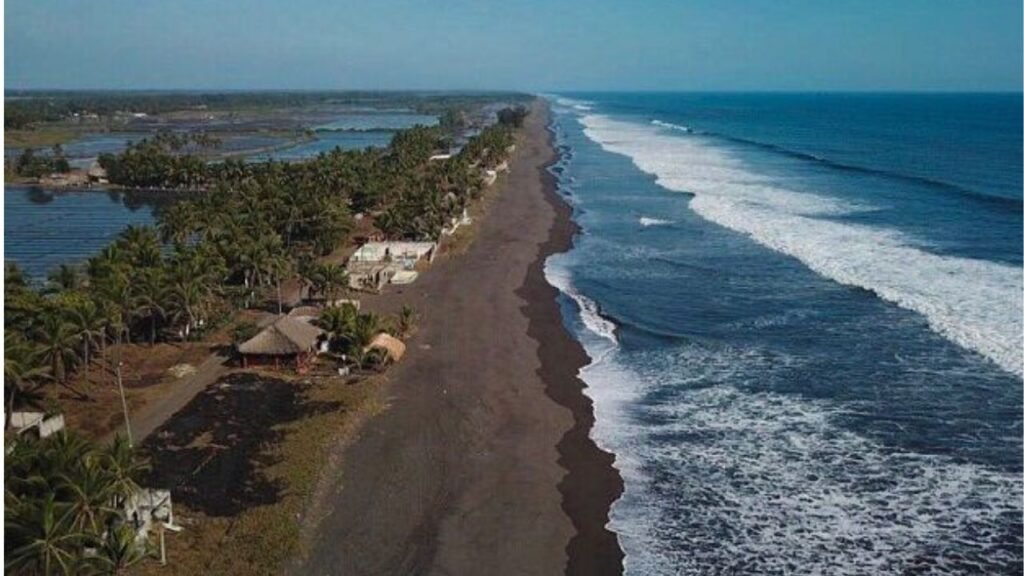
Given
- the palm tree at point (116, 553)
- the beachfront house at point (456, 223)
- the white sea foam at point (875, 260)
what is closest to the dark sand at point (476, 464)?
the palm tree at point (116, 553)

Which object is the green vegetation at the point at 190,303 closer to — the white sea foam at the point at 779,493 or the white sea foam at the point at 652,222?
the white sea foam at the point at 779,493

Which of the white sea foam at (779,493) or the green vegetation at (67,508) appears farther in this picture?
the white sea foam at (779,493)

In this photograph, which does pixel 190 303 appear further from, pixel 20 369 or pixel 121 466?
pixel 121 466

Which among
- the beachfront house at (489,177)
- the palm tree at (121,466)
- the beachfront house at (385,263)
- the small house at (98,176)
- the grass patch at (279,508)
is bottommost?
the grass patch at (279,508)

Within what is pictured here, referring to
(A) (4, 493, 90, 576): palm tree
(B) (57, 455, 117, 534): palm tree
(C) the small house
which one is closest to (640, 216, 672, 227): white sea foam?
(B) (57, 455, 117, 534): palm tree

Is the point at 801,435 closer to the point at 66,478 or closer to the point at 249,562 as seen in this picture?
the point at 249,562

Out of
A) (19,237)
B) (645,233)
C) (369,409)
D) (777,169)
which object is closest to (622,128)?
(777,169)

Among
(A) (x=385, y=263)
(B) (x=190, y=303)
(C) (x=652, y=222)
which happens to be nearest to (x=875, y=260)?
(C) (x=652, y=222)
